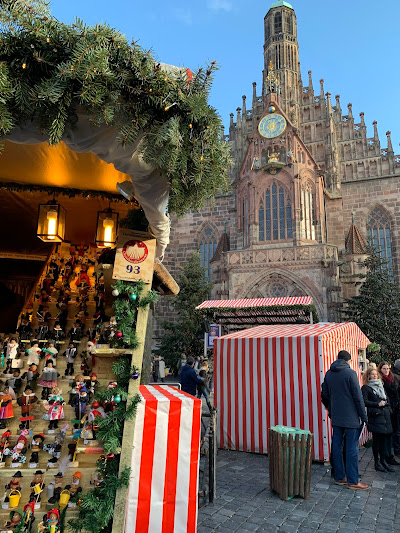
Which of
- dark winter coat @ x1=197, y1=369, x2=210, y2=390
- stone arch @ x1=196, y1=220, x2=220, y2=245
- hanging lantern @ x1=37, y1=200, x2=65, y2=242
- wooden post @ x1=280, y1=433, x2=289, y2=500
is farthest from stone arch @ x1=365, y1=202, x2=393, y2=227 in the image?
hanging lantern @ x1=37, y1=200, x2=65, y2=242

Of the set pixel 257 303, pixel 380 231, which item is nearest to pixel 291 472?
pixel 257 303

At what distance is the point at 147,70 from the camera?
2711mm

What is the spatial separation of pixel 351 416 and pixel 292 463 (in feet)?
3.46

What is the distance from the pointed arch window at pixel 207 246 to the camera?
27.8 m

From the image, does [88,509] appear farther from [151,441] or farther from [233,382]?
[233,382]

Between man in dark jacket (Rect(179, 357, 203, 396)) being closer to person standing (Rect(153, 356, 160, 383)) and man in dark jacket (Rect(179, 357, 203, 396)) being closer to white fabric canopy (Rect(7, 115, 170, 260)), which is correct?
white fabric canopy (Rect(7, 115, 170, 260))

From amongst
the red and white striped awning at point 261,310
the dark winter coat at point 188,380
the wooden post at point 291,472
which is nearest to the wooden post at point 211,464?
the wooden post at point 291,472

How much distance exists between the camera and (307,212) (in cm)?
2327

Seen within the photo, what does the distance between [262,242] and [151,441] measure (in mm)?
20479

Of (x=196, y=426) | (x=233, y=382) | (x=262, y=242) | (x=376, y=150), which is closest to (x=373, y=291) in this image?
(x=262, y=242)

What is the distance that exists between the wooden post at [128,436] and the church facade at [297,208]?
60.7 ft

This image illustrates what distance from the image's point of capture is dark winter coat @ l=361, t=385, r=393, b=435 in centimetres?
589

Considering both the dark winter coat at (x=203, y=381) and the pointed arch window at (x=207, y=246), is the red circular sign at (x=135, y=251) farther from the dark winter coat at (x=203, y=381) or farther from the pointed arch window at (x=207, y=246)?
the pointed arch window at (x=207, y=246)

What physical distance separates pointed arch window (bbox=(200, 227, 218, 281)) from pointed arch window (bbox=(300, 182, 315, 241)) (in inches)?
264
